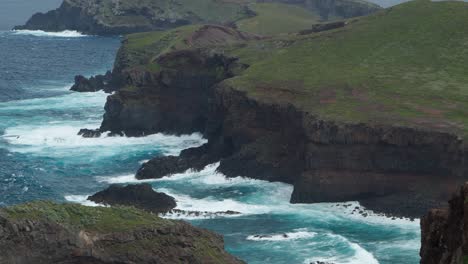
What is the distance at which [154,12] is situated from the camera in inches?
7372

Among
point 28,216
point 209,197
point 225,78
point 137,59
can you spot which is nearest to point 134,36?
point 137,59

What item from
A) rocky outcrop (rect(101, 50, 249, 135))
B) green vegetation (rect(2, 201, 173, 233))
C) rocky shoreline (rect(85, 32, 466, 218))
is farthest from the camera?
rocky outcrop (rect(101, 50, 249, 135))

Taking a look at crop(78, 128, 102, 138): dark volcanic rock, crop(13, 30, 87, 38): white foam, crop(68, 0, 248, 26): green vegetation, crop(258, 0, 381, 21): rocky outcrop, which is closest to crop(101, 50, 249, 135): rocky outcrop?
crop(78, 128, 102, 138): dark volcanic rock

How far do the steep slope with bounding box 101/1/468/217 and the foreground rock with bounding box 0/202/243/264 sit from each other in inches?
1185

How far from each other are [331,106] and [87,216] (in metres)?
40.8

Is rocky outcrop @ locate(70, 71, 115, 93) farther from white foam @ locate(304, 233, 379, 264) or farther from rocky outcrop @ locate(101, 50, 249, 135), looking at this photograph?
white foam @ locate(304, 233, 379, 264)

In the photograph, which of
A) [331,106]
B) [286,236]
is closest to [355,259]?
[286,236]

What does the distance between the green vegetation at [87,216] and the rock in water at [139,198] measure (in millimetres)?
26410

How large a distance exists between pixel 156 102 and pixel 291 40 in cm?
1535

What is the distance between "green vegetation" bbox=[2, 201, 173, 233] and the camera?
1501 inches

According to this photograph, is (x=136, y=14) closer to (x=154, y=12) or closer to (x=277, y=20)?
(x=154, y=12)

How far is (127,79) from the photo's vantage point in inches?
4043

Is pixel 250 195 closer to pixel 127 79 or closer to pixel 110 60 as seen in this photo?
pixel 127 79

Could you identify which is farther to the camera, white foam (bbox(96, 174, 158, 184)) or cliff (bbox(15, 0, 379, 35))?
cliff (bbox(15, 0, 379, 35))
